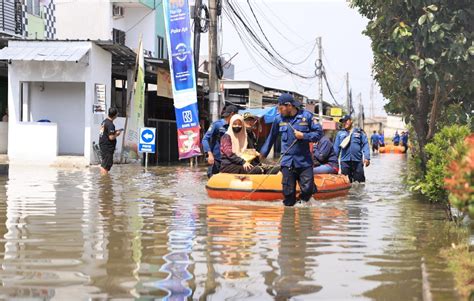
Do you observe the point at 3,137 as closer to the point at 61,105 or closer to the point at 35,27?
the point at 61,105

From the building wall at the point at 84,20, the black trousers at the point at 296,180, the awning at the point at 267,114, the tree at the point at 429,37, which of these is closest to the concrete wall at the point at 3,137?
the building wall at the point at 84,20

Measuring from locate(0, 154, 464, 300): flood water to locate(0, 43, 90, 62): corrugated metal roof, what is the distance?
9.34m

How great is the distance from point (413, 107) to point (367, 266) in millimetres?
10834

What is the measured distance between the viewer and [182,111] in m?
21.2

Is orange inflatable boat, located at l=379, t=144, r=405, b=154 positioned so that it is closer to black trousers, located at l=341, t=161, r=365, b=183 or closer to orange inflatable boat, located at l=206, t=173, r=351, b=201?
black trousers, located at l=341, t=161, r=365, b=183

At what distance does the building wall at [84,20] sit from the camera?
99.1 feet

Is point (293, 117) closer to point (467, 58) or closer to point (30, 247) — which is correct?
point (467, 58)

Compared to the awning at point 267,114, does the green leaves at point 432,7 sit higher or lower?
higher

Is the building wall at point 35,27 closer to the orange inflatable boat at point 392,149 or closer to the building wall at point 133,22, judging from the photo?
the building wall at point 133,22

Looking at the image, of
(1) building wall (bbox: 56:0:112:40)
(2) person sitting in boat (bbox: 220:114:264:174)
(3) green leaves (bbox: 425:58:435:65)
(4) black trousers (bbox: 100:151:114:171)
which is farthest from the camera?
(1) building wall (bbox: 56:0:112:40)

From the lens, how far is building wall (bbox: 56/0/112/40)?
1189 inches

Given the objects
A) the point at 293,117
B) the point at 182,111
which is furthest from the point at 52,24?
the point at 293,117

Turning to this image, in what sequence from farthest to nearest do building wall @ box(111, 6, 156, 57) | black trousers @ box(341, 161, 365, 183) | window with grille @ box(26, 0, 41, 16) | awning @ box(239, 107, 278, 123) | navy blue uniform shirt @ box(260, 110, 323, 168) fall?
1. building wall @ box(111, 6, 156, 57)
2. window with grille @ box(26, 0, 41, 16)
3. awning @ box(239, 107, 278, 123)
4. black trousers @ box(341, 161, 365, 183)
5. navy blue uniform shirt @ box(260, 110, 323, 168)

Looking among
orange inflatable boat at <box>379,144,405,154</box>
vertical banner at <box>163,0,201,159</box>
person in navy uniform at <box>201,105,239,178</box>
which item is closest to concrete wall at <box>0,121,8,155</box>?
vertical banner at <box>163,0,201,159</box>
